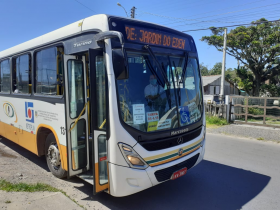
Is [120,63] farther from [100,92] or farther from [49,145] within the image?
[49,145]

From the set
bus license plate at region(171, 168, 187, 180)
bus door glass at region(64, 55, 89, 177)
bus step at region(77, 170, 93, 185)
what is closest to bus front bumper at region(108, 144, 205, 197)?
bus license plate at region(171, 168, 187, 180)

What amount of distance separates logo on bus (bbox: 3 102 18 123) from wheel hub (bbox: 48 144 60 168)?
6.49 ft

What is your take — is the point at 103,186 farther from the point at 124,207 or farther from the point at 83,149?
the point at 83,149

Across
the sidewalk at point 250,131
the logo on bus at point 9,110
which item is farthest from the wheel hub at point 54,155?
the sidewalk at point 250,131

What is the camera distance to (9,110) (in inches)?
248

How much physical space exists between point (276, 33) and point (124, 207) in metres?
22.8

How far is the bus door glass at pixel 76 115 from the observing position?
3.83 metres

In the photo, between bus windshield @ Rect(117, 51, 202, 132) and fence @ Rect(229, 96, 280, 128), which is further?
fence @ Rect(229, 96, 280, 128)

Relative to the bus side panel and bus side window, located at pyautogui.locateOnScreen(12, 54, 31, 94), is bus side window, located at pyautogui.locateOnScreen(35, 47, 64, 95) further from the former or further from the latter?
bus side window, located at pyautogui.locateOnScreen(12, 54, 31, 94)

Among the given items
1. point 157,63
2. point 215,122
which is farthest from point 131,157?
point 215,122

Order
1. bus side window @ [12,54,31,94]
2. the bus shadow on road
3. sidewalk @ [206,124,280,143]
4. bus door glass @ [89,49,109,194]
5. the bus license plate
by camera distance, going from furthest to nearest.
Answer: sidewalk @ [206,124,280,143]
bus side window @ [12,54,31,94]
the bus shadow on road
the bus license plate
bus door glass @ [89,49,109,194]

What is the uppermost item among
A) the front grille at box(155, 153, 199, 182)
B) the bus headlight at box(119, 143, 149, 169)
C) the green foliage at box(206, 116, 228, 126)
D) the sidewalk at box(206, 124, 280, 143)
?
the bus headlight at box(119, 143, 149, 169)

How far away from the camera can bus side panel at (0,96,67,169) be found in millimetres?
4094

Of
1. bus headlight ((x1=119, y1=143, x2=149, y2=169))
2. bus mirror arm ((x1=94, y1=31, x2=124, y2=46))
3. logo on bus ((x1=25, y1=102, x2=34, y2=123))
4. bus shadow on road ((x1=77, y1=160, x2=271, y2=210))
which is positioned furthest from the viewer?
logo on bus ((x1=25, y1=102, x2=34, y2=123))
